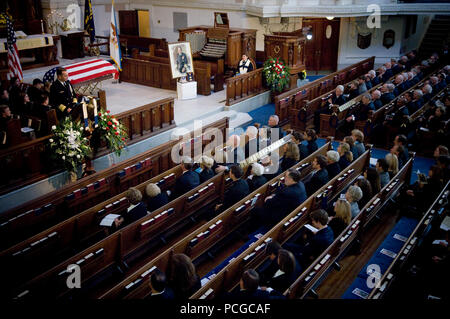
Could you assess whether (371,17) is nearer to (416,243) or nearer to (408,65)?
(408,65)

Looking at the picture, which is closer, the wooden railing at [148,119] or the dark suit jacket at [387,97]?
the wooden railing at [148,119]

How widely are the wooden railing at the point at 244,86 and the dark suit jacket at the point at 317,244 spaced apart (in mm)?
7243

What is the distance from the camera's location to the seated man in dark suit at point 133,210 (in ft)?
19.2

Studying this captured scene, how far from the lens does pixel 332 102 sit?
11.3 meters

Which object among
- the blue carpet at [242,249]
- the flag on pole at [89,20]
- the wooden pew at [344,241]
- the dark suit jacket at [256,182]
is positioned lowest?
the blue carpet at [242,249]

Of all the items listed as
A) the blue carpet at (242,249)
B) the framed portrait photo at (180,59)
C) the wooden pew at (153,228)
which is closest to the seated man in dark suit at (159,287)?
the wooden pew at (153,228)

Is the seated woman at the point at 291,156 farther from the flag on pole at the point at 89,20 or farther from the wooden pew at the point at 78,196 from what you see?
the flag on pole at the point at 89,20

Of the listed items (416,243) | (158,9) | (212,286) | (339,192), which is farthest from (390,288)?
(158,9)

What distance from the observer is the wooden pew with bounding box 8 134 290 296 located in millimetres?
5355

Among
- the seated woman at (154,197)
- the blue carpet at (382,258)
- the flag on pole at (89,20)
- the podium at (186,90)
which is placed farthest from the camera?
the flag on pole at (89,20)

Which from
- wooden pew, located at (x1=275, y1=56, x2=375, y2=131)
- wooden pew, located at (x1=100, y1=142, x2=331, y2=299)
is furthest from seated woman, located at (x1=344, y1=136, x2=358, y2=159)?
wooden pew, located at (x1=275, y1=56, x2=375, y2=131)

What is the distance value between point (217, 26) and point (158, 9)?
6.96m

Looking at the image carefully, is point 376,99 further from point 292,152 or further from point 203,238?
point 203,238

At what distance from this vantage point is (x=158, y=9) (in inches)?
819
